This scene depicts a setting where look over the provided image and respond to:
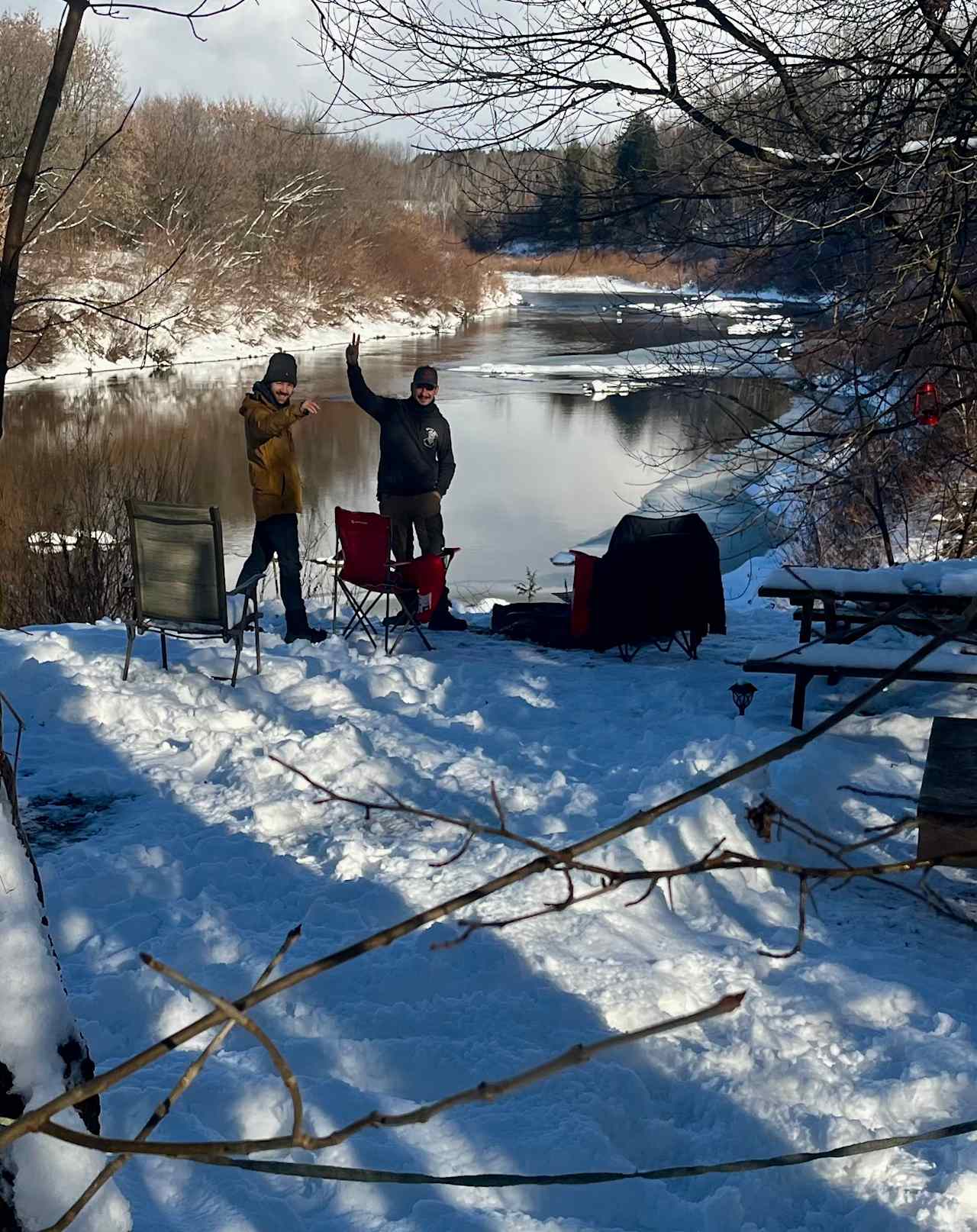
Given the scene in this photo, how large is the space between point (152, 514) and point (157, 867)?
2.78 m

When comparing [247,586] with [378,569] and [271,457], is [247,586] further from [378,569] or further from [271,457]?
[378,569]

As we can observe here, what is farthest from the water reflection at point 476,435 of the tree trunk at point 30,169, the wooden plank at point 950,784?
the tree trunk at point 30,169

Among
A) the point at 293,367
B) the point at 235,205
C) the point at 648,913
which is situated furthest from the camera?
the point at 235,205

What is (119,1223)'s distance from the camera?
1.40m

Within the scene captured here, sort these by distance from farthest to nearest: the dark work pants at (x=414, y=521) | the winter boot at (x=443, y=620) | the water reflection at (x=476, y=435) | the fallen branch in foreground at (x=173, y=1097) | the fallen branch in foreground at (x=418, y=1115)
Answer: the water reflection at (x=476, y=435)
the winter boot at (x=443, y=620)
the dark work pants at (x=414, y=521)
the fallen branch in foreground at (x=173, y=1097)
the fallen branch in foreground at (x=418, y=1115)

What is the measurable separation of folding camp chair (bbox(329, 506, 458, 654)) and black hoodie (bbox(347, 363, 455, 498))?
1.50 ft

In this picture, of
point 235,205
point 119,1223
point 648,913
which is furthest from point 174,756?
point 235,205

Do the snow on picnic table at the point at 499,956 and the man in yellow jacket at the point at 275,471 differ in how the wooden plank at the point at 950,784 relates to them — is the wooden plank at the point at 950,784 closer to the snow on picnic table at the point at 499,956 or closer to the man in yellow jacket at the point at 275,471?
the snow on picnic table at the point at 499,956

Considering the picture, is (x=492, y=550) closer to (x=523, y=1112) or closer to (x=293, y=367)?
(x=293, y=367)

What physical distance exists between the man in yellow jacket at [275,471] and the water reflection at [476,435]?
2.03 meters

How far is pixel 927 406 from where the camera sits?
684 centimetres

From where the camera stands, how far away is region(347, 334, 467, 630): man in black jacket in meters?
8.13

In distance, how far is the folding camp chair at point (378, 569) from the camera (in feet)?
25.2

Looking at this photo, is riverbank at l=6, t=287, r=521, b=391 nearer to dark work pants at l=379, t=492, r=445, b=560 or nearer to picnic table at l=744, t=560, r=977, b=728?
dark work pants at l=379, t=492, r=445, b=560
